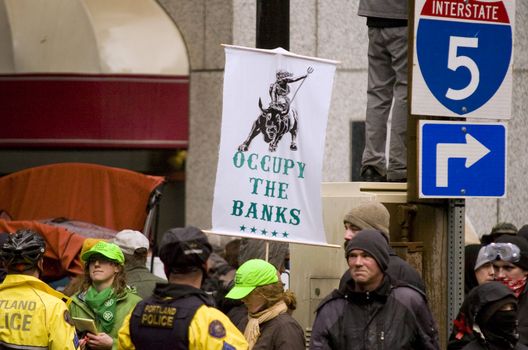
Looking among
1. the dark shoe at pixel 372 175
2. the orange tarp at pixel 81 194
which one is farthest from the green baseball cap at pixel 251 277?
the orange tarp at pixel 81 194

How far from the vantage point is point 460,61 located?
723 centimetres

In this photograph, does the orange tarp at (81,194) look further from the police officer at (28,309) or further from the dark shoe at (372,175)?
the police officer at (28,309)

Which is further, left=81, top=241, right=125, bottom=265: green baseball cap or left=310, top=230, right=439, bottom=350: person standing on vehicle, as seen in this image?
left=81, top=241, right=125, bottom=265: green baseball cap

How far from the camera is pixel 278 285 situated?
7.23m

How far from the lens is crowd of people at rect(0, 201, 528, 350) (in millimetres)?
6059

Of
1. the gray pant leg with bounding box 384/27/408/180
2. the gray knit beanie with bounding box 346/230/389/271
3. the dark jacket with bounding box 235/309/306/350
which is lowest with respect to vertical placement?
the dark jacket with bounding box 235/309/306/350

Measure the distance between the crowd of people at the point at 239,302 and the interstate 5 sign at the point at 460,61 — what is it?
27.6 inches

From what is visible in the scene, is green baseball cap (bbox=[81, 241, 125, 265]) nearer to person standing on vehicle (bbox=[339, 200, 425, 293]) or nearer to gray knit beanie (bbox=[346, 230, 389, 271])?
person standing on vehicle (bbox=[339, 200, 425, 293])

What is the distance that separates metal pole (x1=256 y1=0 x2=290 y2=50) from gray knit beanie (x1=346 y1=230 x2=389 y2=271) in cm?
290

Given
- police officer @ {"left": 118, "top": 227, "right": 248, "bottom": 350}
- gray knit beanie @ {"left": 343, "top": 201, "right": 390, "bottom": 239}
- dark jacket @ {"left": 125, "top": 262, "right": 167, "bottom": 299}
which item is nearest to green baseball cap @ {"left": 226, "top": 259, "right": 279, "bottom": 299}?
gray knit beanie @ {"left": 343, "top": 201, "right": 390, "bottom": 239}

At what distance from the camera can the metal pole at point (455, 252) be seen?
737cm

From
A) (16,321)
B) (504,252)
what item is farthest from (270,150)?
(16,321)

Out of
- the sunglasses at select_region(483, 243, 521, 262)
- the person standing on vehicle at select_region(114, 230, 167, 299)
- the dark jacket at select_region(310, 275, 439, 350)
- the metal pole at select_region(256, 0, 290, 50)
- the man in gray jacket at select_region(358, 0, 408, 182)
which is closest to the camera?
the dark jacket at select_region(310, 275, 439, 350)

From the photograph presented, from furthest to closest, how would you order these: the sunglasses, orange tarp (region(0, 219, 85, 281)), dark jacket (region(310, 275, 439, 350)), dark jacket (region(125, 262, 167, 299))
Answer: orange tarp (region(0, 219, 85, 281))
dark jacket (region(125, 262, 167, 299))
the sunglasses
dark jacket (region(310, 275, 439, 350))
